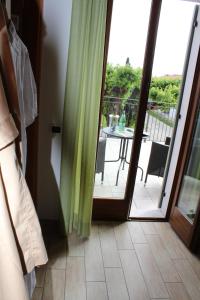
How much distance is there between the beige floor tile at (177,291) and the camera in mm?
1633

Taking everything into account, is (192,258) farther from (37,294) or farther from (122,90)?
(122,90)

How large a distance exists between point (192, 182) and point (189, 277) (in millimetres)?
843

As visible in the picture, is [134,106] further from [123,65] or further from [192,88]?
[192,88]

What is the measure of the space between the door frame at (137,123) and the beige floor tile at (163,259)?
0.37 m

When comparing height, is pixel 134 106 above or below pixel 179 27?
below

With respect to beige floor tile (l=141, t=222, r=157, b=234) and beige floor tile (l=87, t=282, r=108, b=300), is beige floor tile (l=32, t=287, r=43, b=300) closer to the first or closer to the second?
beige floor tile (l=87, t=282, r=108, b=300)

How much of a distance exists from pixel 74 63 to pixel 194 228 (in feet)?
5.56

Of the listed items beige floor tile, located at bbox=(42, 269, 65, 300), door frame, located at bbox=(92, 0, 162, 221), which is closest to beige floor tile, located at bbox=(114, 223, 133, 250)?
door frame, located at bbox=(92, 0, 162, 221)

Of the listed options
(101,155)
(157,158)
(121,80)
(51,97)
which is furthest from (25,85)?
(157,158)

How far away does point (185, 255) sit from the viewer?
205 centimetres

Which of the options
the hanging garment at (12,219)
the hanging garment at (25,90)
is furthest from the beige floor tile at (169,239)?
the hanging garment at (12,219)

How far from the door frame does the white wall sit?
33 cm

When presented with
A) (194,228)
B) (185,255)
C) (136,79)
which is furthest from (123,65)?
(185,255)

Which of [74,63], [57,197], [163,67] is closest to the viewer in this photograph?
[74,63]
